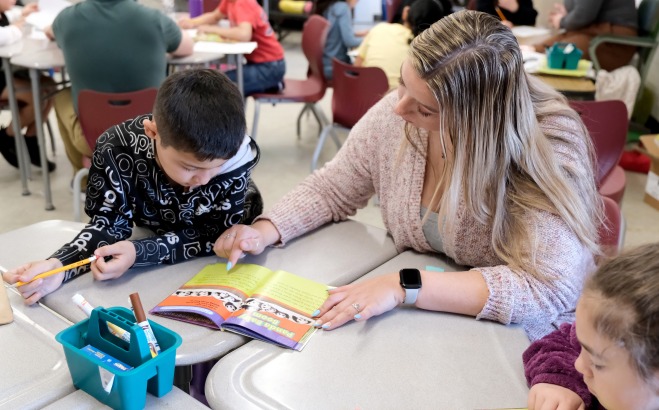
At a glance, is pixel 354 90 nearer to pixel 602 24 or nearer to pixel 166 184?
pixel 166 184

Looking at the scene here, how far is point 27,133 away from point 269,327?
10.1 ft

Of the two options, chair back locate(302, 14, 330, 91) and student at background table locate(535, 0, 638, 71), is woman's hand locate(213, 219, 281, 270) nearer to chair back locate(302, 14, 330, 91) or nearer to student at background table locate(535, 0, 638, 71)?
chair back locate(302, 14, 330, 91)

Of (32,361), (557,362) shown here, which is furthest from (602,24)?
(32,361)

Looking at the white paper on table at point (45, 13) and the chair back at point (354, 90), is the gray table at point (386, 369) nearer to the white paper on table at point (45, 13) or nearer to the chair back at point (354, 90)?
the chair back at point (354, 90)

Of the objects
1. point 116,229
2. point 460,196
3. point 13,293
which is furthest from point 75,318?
point 460,196

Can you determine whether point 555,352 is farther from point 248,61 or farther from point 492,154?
point 248,61

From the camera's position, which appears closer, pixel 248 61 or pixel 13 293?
pixel 13 293

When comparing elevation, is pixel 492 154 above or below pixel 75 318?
above

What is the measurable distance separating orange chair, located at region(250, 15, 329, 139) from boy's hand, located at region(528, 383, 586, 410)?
9.54 ft

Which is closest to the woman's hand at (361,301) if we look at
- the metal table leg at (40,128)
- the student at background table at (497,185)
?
the student at background table at (497,185)

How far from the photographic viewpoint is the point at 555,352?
3.66 feet

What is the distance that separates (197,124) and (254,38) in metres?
2.86

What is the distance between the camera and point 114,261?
1373 mm

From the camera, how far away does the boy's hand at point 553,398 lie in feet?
3.38
